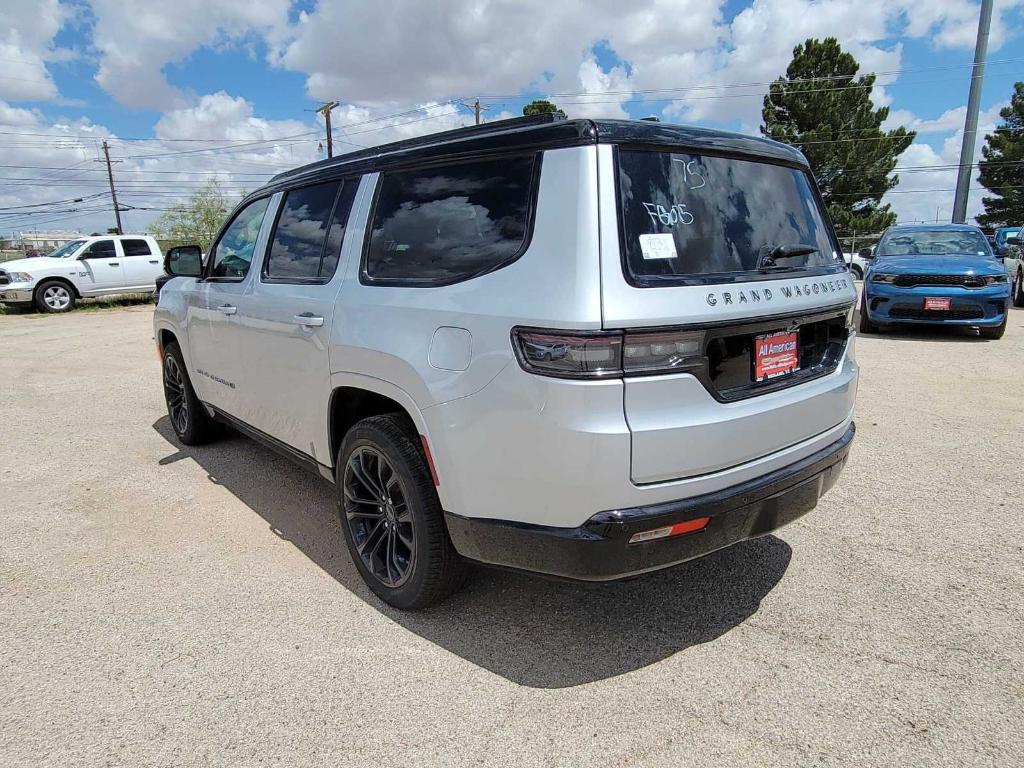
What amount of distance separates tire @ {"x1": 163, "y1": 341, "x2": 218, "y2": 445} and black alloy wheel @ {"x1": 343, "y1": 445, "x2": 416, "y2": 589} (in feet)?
8.10

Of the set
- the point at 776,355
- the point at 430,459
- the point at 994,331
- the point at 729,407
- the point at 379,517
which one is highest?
the point at 776,355

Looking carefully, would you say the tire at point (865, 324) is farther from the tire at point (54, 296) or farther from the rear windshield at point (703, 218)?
the tire at point (54, 296)

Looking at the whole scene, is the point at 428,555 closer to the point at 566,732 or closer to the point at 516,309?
the point at 566,732

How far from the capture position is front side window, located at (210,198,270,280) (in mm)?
3965

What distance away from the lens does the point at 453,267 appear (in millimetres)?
2463

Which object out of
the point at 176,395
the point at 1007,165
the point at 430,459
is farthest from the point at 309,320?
the point at 1007,165

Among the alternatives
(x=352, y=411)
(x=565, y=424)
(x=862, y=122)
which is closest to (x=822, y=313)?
(x=565, y=424)

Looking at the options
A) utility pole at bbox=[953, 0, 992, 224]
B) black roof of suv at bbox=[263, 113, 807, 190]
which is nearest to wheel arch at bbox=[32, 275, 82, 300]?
black roof of suv at bbox=[263, 113, 807, 190]

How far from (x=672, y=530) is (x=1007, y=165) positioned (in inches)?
2079

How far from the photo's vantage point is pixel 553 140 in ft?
7.29

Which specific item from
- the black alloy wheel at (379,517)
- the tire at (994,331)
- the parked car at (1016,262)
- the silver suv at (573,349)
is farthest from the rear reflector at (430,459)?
the parked car at (1016,262)

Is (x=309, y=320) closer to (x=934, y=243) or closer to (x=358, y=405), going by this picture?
(x=358, y=405)

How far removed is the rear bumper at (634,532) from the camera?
2.09 metres

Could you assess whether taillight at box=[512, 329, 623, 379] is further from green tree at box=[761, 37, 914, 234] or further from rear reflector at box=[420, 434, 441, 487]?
green tree at box=[761, 37, 914, 234]
